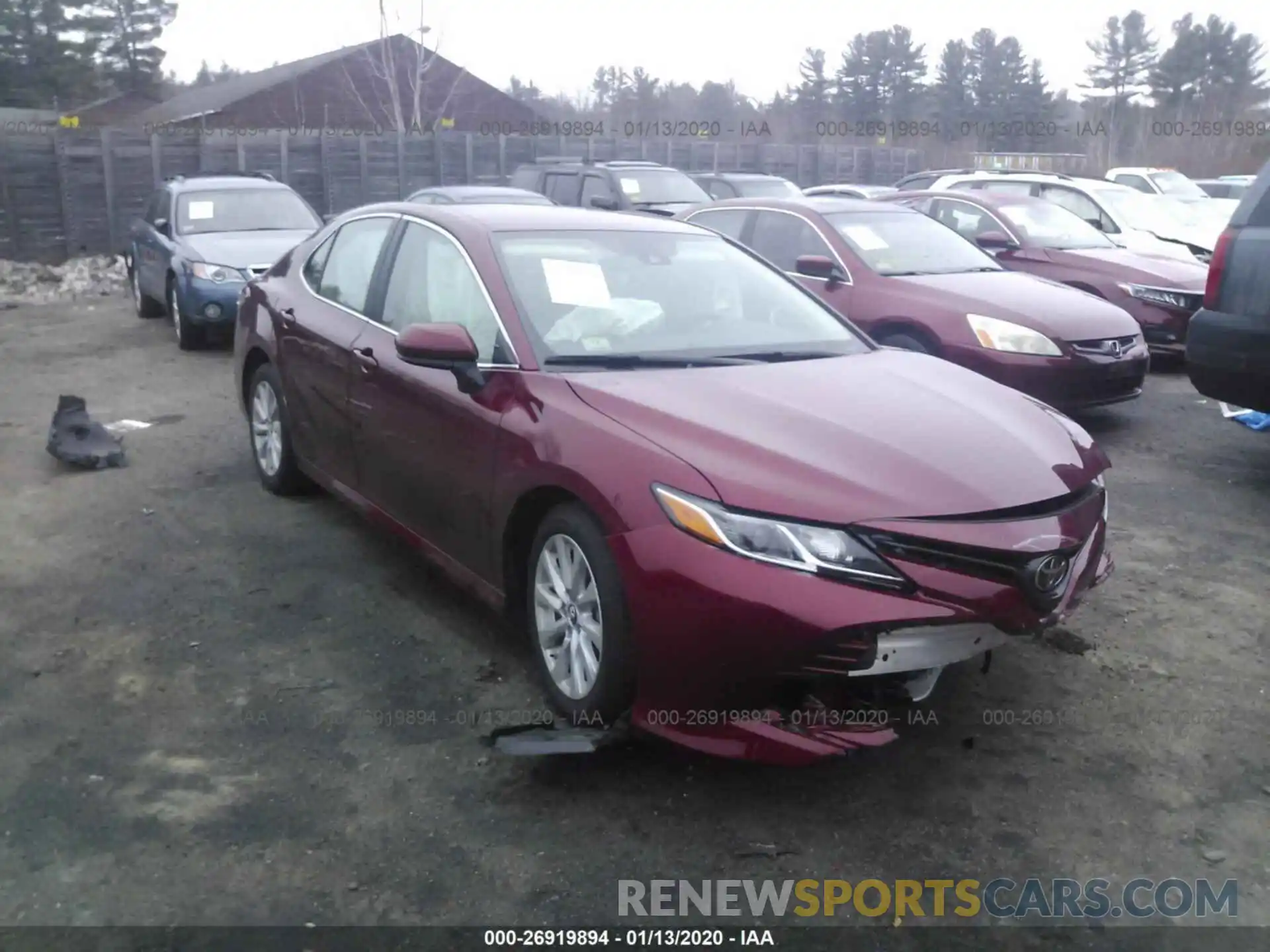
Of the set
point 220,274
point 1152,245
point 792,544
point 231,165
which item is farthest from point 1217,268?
point 231,165

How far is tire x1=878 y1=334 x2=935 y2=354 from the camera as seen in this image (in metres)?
7.56

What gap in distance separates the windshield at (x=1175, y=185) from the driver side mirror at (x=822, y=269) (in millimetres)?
13668

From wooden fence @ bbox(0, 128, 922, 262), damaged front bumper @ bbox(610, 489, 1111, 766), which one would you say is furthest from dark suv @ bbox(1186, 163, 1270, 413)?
wooden fence @ bbox(0, 128, 922, 262)

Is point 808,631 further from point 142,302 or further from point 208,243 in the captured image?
point 142,302

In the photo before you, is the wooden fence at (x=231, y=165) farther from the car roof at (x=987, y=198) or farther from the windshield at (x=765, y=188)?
the car roof at (x=987, y=198)

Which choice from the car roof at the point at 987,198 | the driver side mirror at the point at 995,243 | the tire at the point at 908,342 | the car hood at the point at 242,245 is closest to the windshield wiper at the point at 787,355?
the tire at the point at 908,342

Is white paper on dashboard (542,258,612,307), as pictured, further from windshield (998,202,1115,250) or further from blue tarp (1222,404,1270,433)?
windshield (998,202,1115,250)

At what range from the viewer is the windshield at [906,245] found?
26.5 ft

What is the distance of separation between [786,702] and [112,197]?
60.9 ft

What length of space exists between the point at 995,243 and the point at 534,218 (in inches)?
245

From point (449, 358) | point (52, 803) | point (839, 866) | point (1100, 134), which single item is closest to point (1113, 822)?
point (839, 866)

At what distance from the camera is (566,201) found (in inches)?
583

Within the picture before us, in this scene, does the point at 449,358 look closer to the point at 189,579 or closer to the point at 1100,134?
the point at 189,579

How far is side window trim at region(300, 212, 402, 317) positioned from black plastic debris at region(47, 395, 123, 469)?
80.6 inches
